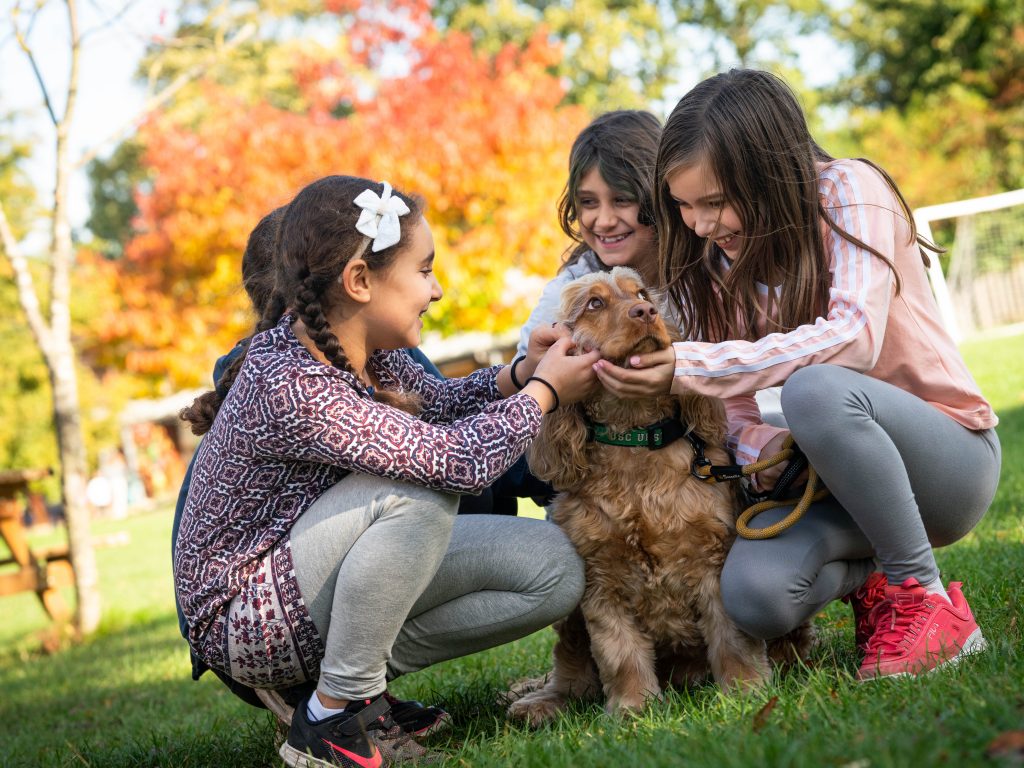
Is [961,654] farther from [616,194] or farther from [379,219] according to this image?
[616,194]

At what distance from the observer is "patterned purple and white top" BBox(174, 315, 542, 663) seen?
279 cm

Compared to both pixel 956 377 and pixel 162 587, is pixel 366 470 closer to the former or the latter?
pixel 956 377

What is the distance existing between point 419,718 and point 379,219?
61.7 inches

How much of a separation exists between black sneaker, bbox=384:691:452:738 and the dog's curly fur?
0.24m

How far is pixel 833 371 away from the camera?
9.25 feet

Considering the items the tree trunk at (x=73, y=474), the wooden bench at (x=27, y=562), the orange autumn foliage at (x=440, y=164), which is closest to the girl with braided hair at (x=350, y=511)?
the tree trunk at (x=73, y=474)

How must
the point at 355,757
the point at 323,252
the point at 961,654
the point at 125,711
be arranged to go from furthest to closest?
the point at 125,711
the point at 323,252
the point at 355,757
the point at 961,654

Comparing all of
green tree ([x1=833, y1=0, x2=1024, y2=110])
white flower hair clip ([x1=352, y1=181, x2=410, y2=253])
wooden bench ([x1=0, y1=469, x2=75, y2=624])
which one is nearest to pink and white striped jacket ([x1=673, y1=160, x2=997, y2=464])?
white flower hair clip ([x1=352, y1=181, x2=410, y2=253])

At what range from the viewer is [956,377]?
120 inches

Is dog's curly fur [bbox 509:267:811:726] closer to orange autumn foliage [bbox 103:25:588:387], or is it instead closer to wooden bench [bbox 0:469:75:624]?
wooden bench [bbox 0:469:75:624]

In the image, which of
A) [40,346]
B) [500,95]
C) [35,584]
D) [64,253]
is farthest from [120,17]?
[500,95]

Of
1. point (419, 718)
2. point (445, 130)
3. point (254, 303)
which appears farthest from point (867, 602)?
point (445, 130)

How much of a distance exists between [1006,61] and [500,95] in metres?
15.0

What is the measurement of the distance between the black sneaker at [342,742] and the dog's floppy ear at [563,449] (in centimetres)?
88
